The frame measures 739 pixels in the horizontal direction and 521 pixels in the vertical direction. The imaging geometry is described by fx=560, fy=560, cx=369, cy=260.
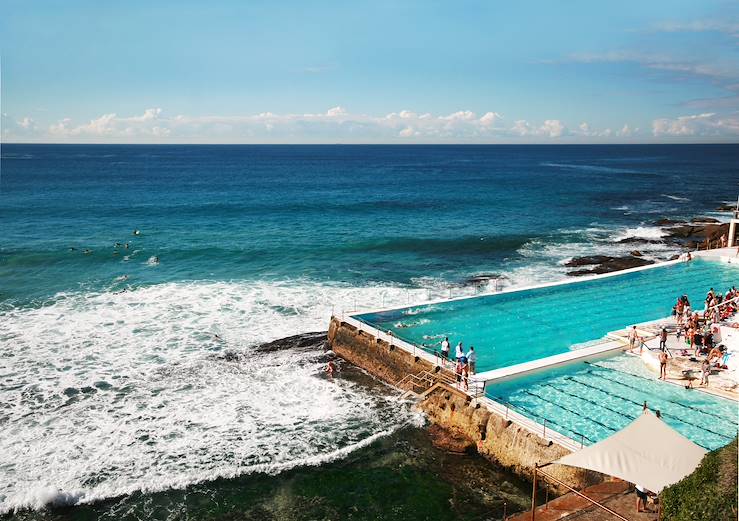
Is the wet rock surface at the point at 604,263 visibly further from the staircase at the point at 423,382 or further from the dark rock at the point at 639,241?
the staircase at the point at 423,382

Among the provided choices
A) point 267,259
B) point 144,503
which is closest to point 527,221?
point 267,259

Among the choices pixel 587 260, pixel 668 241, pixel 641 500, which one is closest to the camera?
pixel 641 500

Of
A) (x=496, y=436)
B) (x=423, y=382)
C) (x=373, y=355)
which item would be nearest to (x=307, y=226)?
(x=373, y=355)

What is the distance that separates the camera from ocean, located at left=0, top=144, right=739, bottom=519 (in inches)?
575

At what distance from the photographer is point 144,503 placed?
14.0 m

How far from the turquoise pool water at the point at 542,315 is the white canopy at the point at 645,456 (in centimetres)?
836

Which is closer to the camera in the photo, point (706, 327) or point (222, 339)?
point (706, 327)

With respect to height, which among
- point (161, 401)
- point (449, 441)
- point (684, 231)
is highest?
point (684, 231)

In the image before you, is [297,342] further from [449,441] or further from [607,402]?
[607,402]

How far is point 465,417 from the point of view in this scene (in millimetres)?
16281

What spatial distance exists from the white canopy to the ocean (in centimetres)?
384

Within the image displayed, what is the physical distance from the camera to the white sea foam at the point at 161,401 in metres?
15.3

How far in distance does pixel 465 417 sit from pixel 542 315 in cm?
945

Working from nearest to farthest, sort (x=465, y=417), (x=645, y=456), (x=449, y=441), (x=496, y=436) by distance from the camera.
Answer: (x=645, y=456) → (x=496, y=436) → (x=449, y=441) → (x=465, y=417)
